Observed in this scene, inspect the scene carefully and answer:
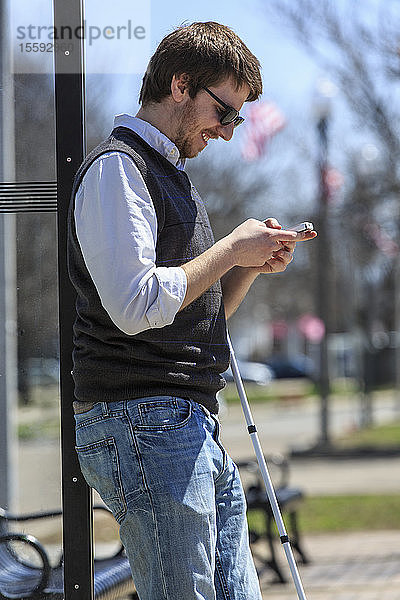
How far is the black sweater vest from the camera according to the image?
2.27m

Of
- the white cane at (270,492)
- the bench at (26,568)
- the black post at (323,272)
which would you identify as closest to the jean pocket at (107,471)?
the white cane at (270,492)

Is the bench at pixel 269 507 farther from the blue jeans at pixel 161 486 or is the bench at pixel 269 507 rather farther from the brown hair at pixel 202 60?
the brown hair at pixel 202 60

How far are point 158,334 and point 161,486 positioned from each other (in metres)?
0.36

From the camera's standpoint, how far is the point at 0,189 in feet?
9.64

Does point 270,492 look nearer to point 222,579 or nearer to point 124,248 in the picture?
point 222,579

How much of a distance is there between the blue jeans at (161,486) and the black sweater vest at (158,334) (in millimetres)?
47

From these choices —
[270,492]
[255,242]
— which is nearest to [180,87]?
[255,242]

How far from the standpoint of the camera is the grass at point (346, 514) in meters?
8.24

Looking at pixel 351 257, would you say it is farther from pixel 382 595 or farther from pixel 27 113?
pixel 27 113

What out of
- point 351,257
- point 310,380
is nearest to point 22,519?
point 351,257

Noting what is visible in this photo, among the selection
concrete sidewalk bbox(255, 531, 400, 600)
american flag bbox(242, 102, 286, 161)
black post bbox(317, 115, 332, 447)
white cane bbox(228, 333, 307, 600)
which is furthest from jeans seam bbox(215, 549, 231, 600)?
black post bbox(317, 115, 332, 447)

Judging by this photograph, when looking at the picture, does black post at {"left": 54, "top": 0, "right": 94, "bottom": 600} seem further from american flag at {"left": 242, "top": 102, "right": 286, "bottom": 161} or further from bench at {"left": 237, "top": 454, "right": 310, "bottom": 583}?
american flag at {"left": 242, "top": 102, "right": 286, "bottom": 161}

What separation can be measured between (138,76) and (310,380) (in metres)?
39.3

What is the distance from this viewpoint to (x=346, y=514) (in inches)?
343
